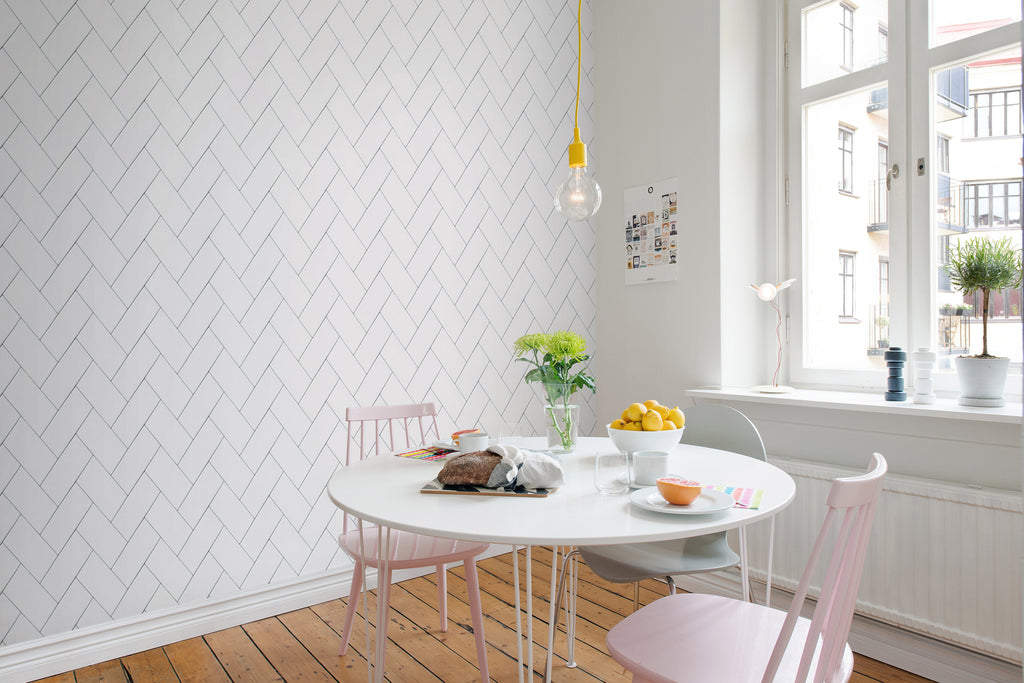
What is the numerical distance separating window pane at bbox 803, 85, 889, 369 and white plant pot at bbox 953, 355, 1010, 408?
47 cm

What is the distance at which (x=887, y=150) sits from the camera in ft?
7.71

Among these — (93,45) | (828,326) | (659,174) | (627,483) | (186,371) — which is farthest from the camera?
(659,174)

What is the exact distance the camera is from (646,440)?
1.54 meters

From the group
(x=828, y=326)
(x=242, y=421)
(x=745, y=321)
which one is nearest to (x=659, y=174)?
(x=745, y=321)

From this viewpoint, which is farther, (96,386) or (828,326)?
(828,326)

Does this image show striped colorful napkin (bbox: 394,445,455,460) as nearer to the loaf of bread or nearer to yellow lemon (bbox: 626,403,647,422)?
the loaf of bread

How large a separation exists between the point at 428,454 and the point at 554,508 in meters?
0.65

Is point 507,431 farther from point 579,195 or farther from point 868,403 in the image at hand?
point 868,403

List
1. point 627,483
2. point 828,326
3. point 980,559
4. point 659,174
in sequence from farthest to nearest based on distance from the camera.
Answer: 1. point 659,174
2. point 828,326
3. point 980,559
4. point 627,483

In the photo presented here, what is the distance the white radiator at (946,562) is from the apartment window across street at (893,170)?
0.48 metres

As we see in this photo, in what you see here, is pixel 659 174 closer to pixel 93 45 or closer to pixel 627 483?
pixel 627 483

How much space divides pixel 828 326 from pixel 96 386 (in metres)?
2.71

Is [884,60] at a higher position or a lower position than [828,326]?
higher

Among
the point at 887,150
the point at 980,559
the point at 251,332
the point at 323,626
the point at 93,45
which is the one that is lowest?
the point at 323,626
